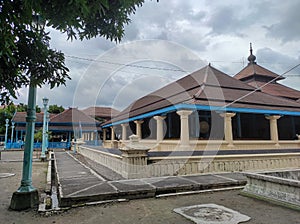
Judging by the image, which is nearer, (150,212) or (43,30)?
(43,30)

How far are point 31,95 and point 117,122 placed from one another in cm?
1505

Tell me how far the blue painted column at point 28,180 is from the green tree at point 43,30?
1727 millimetres

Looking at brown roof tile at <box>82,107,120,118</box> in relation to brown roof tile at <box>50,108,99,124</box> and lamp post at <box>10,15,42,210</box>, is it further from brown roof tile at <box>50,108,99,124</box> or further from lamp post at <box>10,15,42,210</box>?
lamp post at <box>10,15,42,210</box>

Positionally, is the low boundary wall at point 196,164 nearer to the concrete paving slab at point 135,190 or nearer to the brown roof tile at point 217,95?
the concrete paving slab at point 135,190

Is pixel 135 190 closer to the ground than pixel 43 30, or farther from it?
closer to the ground

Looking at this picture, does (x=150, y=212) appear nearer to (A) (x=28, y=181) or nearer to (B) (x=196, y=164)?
(A) (x=28, y=181)

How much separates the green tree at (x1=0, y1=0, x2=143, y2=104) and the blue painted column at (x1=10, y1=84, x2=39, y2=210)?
1.73 meters

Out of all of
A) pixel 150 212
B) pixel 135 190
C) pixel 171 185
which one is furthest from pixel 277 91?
pixel 150 212

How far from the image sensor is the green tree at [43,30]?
7.31 feet

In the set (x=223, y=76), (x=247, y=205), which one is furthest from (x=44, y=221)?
(x=223, y=76)

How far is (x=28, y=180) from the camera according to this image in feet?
15.3

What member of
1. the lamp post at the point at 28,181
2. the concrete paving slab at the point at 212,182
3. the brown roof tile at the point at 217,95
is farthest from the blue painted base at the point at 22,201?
the brown roof tile at the point at 217,95

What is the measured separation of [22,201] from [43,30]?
3.33 meters

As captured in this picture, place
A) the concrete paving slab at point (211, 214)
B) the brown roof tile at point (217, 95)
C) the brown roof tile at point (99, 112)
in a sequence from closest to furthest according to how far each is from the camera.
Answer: the concrete paving slab at point (211, 214)
the brown roof tile at point (217, 95)
the brown roof tile at point (99, 112)
